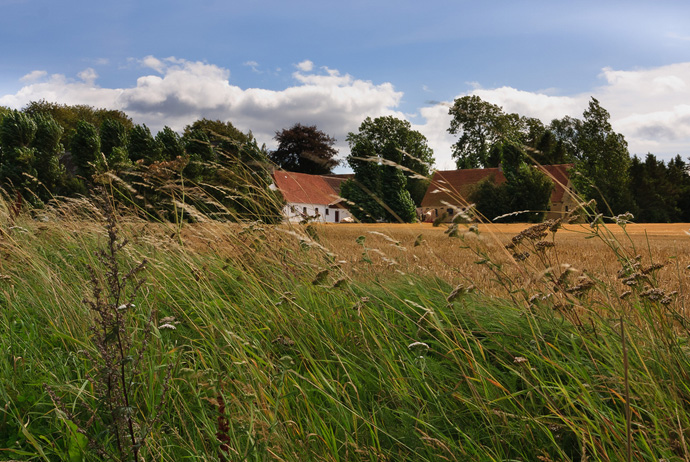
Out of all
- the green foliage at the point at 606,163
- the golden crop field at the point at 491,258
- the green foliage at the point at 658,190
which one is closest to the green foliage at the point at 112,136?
the golden crop field at the point at 491,258

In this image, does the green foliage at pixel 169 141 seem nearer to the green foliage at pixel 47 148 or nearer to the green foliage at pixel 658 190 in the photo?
the green foliage at pixel 47 148

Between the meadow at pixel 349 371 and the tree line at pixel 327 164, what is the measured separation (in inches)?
26.1

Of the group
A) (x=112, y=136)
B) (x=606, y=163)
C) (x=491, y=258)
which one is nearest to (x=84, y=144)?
(x=112, y=136)

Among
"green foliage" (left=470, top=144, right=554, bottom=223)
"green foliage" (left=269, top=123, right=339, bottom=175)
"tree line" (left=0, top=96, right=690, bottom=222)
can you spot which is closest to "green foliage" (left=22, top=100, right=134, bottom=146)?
"tree line" (left=0, top=96, right=690, bottom=222)

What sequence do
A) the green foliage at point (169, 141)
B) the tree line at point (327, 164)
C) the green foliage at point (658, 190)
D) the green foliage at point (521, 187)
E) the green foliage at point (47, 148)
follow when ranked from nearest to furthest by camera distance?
the tree line at point (327, 164), the green foliage at point (169, 141), the green foliage at point (47, 148), the green foliage at point (521, 187), the green foliage at point (658, 190)

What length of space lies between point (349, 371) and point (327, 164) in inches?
71.2

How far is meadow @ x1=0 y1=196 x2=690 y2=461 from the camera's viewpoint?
179 cm

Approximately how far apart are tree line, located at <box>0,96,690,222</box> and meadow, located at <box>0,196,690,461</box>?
2.18ft

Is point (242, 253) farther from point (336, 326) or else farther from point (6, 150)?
point (6, 150)

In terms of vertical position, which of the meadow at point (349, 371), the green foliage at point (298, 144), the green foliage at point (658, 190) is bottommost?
the meadow at point (349, 371)

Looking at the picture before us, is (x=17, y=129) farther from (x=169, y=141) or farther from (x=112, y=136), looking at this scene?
(x=169, y=141)

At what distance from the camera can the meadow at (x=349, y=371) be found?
5.86 feet

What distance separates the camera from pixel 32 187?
20.6 m

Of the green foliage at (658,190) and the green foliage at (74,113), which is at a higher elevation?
the green foliage at (74,113)
